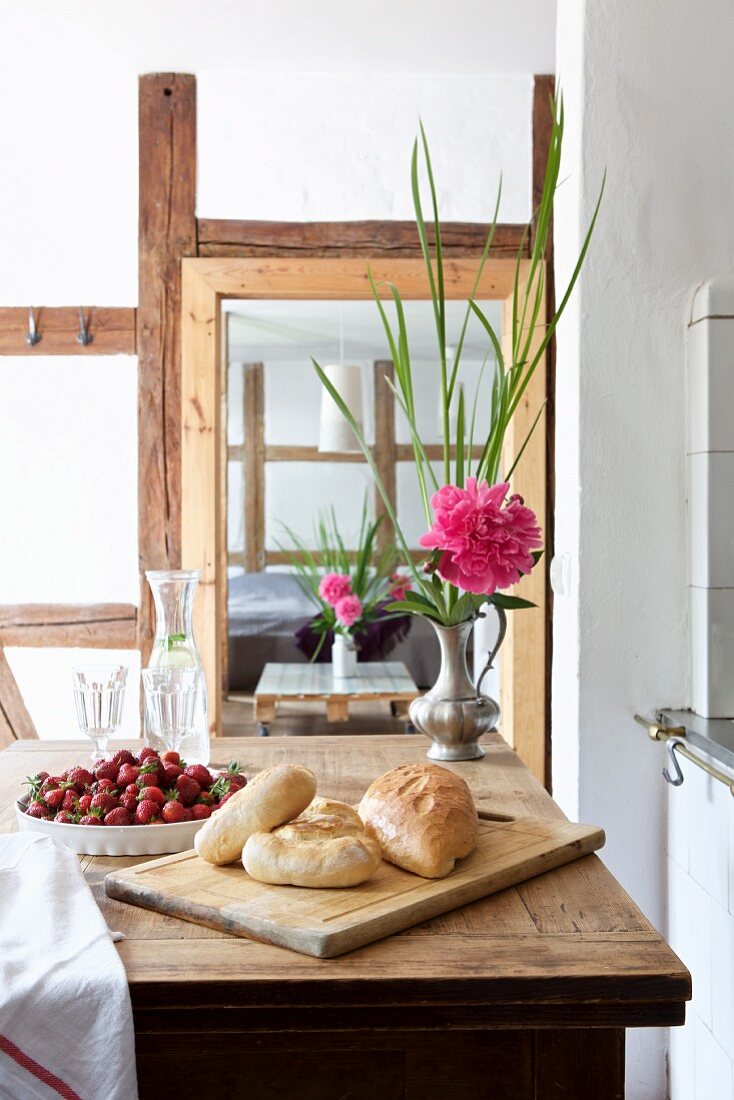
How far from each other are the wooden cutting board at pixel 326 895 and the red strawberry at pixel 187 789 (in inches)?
4.4

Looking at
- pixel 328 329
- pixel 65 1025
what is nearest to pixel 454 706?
pixel 65 1025

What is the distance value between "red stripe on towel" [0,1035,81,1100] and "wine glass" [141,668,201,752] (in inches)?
31.0

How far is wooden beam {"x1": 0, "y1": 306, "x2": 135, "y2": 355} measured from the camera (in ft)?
11.1

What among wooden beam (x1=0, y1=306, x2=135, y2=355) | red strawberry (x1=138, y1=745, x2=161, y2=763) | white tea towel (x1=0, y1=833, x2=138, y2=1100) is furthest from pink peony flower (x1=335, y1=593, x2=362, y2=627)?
white tea towel (x1=0, y1=833, x2=138, y2=1100)

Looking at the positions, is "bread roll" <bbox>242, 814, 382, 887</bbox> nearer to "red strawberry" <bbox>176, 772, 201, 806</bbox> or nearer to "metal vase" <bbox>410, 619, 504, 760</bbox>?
"red strawberry" <bbox>176, 772, 201, 806</bbox>

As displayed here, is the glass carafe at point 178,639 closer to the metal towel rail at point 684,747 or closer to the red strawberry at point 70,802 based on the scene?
the red strawberry at point 70,802

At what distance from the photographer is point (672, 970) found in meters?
0.95

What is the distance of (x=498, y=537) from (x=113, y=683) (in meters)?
0.61

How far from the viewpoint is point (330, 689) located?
14.5 feet

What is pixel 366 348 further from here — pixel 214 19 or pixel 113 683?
pixel 113 683

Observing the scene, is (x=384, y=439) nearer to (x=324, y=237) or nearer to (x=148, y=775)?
(x=324, y=237)

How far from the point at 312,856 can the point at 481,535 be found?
0.71m

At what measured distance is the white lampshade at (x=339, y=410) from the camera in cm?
636

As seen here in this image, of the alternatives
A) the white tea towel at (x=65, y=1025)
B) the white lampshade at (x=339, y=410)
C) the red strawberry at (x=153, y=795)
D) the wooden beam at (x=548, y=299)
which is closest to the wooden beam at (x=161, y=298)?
the wooden beam at (x=548, y=299)
